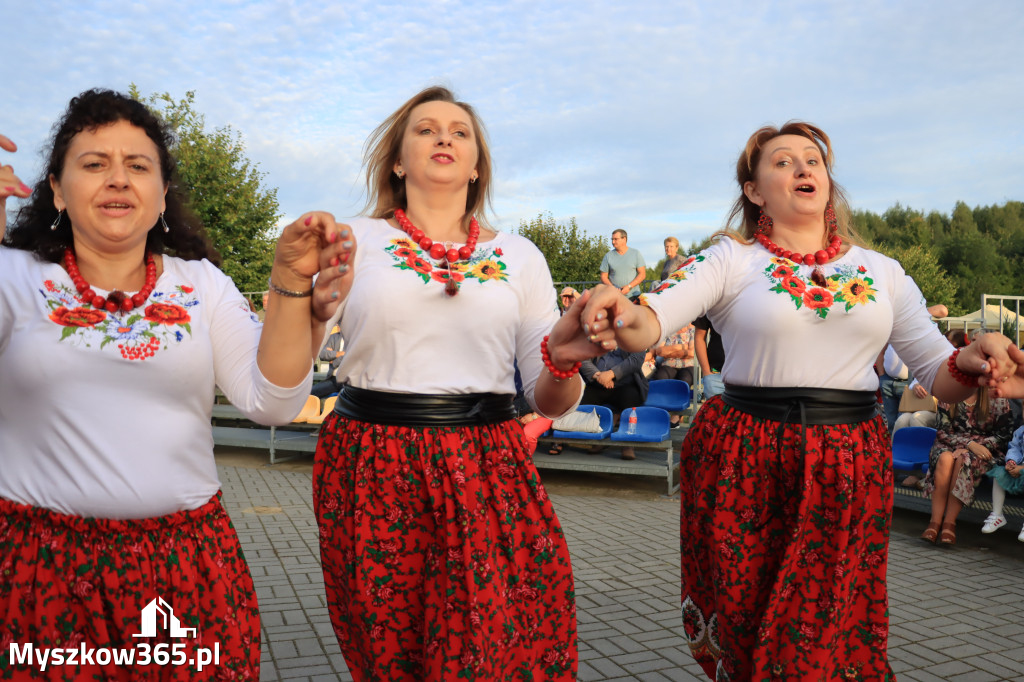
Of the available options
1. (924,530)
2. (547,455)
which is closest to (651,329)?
(924,530)

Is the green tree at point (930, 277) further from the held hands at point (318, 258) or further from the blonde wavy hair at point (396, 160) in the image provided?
the held hands at point (318, 258)

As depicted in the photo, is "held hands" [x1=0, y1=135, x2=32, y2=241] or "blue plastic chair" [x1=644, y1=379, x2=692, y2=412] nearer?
"held hands" [x1=0, y1=135, x2=32, y2=241]

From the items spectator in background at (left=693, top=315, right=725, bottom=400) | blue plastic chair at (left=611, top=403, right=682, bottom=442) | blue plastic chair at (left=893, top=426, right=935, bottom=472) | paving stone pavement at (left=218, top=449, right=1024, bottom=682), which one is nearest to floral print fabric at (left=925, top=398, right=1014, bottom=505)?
paving stone pavement at (left=218, top=449, right=1024, bottom=682)

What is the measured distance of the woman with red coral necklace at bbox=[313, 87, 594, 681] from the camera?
2172mm

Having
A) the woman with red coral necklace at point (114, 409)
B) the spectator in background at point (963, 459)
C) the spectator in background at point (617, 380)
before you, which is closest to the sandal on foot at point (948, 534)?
the spectator in background at point (963, 459)

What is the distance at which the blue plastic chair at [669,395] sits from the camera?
368 inches

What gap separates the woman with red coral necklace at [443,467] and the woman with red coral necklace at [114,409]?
363 millimetres

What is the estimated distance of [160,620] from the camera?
183 centimetres

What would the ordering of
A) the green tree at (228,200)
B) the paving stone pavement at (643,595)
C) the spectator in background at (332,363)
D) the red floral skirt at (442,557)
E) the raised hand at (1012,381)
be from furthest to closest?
the green tree at (228,200)
the spectator in background at (332,363)
the paving stone pavement at (643,595)
the raised hand at (1012,381)
the red floral skirt at (442,557)

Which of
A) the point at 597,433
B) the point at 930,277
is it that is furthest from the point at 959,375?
the point at 930,277

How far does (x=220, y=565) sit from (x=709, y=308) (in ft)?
6.03

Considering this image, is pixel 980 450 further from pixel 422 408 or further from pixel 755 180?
pixel 422 408

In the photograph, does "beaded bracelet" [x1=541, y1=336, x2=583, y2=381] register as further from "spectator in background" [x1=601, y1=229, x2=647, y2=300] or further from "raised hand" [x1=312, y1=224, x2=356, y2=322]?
"spectator in background" [x1=601, y1=229, x2=647, y2=300]

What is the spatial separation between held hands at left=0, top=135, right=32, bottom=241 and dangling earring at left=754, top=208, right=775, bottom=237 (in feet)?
7.73
